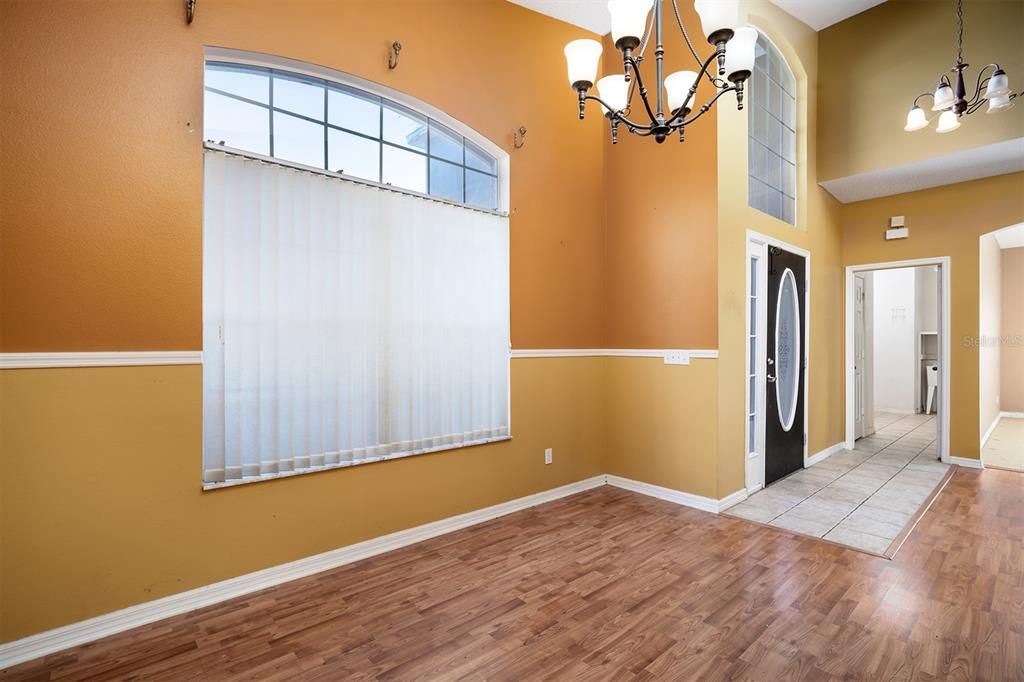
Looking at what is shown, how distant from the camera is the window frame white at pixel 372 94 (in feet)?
8.30

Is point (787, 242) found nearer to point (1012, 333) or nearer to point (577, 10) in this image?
point (577, 10)

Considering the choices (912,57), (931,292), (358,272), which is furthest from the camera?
(931,292)

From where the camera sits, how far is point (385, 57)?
303 cm

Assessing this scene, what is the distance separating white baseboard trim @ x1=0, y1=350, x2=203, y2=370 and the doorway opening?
269 inches

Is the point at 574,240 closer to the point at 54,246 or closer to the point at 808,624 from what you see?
the point at 808,624

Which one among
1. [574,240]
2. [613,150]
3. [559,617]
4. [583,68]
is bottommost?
[559,617]

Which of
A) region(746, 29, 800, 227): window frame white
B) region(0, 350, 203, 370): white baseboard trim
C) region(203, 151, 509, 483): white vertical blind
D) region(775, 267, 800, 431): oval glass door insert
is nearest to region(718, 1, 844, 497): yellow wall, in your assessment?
region(746, 29, 800, 227): window frame white

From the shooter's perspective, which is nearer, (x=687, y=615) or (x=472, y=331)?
(x=687, y=615)

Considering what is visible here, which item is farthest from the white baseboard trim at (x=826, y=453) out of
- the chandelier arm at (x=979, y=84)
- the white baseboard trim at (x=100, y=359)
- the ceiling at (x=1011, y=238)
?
the white baseboard trim at (x=100, y=359)

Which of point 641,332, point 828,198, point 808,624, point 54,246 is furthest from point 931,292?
point 54,246

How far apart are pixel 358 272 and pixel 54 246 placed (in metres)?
1.33

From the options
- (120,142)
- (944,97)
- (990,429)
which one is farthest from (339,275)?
(990,429)

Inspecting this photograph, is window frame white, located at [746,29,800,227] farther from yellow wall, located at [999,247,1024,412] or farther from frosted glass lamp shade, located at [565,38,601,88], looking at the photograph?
yellow wall, located at [999,247,1024,412]

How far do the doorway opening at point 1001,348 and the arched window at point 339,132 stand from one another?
5.42 metres
